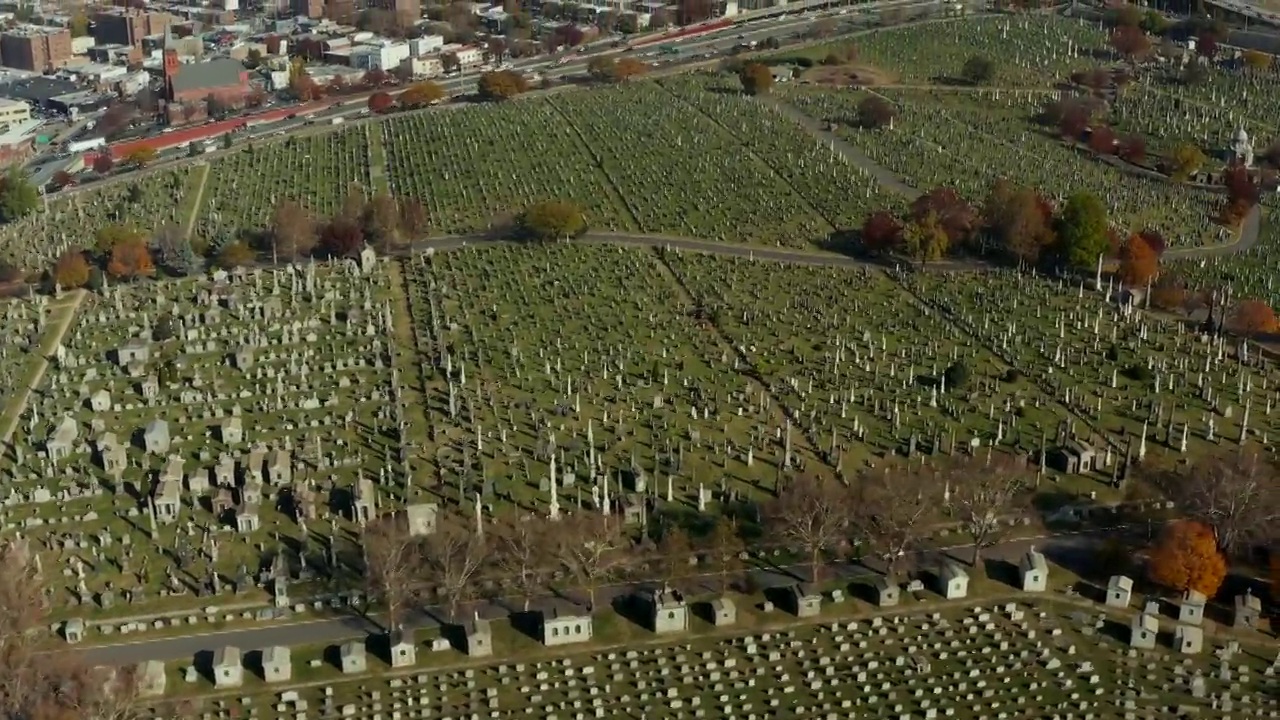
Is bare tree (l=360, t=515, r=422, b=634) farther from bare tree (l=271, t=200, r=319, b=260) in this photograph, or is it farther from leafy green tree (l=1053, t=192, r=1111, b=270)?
leafy green tree (l=1053, t=192, r=1111, b=270)

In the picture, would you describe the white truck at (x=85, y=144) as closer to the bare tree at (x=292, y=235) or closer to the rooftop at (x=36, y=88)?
the rooftop at (x=36, y=88)

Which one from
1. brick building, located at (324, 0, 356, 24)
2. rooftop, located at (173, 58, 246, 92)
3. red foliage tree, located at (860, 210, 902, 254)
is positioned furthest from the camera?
brick building, located at (324, 0, 356, 24)

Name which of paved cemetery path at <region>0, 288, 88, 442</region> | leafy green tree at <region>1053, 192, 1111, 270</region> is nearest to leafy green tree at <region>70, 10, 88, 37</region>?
paved cemetery path at <region>0, 288, 88, 442</region>

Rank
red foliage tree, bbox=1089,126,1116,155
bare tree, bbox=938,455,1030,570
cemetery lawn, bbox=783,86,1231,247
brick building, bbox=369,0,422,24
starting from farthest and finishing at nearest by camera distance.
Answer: brick building, bbox=369,0,422,24 < red foliage tree, bbox=1089,126,1116,155 < cemetery lawn, bbox=783,86,1231,247 < bare tree, bbox=938,455,1030,570

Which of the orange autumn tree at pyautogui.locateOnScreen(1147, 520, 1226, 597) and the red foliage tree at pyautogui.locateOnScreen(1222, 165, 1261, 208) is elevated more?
the red foliage tree at pyautogui.locateOnScreen(1222, 165, 1261, 208)

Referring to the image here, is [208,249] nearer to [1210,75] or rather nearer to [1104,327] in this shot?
[1104,327]

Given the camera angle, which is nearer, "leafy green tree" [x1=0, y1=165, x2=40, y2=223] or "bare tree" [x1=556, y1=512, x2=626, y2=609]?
"bare tree" [x1=556, y1=512, x2=626, y2=609]


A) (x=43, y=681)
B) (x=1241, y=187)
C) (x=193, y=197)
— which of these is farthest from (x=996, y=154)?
(x=43, y=681)

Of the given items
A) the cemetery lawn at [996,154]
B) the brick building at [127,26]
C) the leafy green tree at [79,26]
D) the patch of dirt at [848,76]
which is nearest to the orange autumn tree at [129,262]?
the cemetery lawn at [996,154]

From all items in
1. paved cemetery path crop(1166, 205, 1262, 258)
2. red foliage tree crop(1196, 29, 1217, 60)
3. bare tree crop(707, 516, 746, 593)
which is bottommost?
bare tree crop(707, 516, 746, 593)

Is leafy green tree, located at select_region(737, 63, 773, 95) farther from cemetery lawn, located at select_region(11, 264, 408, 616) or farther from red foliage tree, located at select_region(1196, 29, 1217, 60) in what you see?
cemetery lawn, located at select_region(11, 264, 408, 616)
